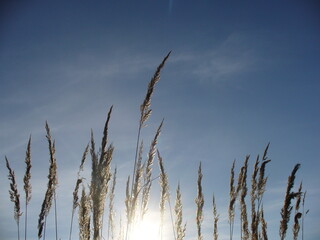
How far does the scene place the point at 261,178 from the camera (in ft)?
16.0

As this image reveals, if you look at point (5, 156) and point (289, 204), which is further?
point (5, 156)

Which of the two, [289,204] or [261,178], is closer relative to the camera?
[289,204]

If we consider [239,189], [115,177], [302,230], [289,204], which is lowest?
[302,230]

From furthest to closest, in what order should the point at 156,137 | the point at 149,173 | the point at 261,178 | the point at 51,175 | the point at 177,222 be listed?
the point at 261,178, the point at 177,222, the point at 51,175, the point at 149,173, the point at 156,137

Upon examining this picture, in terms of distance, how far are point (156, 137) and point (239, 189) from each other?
242 centimetres

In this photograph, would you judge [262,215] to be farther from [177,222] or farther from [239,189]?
[177,222]

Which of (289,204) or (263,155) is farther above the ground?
(263,155)

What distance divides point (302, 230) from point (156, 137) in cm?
377

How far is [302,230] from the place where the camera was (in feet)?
17.8

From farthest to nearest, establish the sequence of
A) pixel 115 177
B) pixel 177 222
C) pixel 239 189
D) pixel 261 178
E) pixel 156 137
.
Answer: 1. pixel 115 177
2. pixel 239 189
3. pixel 261 178
4. pixel 177 222
5. pixel 156 137

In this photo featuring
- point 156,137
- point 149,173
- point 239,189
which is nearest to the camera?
point 156,137

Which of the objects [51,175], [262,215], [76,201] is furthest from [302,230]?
[51,175]

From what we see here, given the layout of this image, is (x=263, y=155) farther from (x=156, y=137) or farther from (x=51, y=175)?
(x=51, y=175)

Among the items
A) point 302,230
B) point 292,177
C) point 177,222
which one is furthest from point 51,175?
point 302,230
